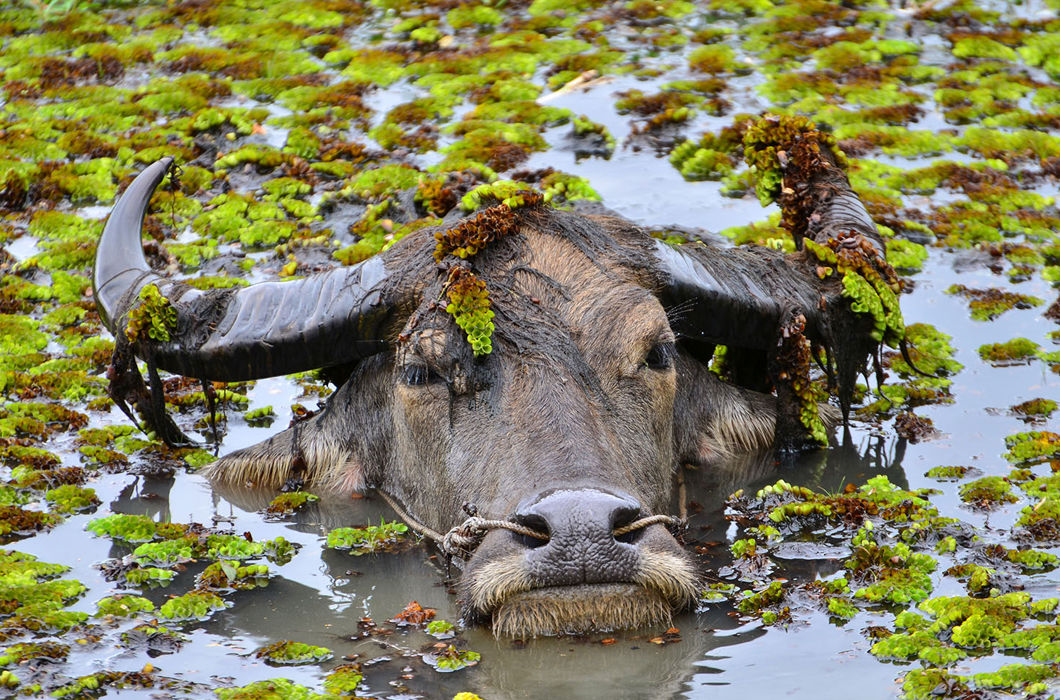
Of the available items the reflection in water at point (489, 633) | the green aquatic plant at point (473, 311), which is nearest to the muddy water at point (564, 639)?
the reflection in water at point (489, 633)

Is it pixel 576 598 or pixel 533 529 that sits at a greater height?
pixel 533 529

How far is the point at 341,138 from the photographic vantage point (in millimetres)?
13812

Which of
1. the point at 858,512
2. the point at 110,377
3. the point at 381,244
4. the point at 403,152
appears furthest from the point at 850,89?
the point at 110,377

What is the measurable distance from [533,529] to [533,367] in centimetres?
118

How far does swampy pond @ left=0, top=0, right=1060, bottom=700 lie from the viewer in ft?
18.9

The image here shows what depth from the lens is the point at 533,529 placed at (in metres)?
5.72

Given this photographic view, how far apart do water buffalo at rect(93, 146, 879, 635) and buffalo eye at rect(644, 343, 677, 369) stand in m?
0.02

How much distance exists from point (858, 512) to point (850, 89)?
837 centimetres

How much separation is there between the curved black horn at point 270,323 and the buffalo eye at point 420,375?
448 mm

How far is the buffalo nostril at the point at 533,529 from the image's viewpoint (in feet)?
18.5

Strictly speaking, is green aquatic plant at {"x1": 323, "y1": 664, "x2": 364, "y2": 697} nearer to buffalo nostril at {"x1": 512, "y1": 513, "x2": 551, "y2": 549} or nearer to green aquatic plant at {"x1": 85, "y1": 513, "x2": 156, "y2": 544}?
buffalo nostril at {"x1": 512, "y1": 513, "x2": 551, "y2": 549}

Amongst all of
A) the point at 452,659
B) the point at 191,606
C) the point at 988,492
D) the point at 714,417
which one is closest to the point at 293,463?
the point at 191,606

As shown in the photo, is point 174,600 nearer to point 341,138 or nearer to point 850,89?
point 341,138

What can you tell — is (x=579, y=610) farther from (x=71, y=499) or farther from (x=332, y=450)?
(x=71, y=499)
